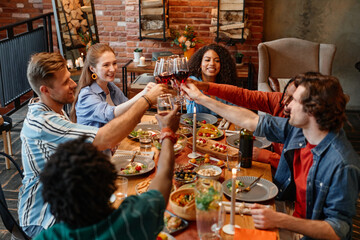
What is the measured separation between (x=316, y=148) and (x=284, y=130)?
315mm

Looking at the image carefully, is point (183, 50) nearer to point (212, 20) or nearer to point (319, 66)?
point (212, 20)

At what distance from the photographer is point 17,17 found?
227 inches

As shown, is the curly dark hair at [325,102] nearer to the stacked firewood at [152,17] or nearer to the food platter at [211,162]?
the food platter at [211,162]

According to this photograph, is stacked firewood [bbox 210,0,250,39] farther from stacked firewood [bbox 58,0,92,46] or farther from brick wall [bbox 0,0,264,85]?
stacked firewood [bbox 58,0,92,46]

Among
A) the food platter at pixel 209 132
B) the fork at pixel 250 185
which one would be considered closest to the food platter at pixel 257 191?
the fork at pixel 250 185

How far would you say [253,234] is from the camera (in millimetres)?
1490

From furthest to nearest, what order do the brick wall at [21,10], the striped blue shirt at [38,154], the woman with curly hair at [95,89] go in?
the brick wall at [21,10] → the woman with curly hair at [95,89] → the striped blue shirt at [38,154]

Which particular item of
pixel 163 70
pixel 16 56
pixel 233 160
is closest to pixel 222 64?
pixel 163 70

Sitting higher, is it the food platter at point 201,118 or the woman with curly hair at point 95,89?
the woman with curly hair at point 95,89

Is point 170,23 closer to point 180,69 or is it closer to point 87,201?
point 180,69

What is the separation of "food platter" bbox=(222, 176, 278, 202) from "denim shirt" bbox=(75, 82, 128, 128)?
105 centimetres

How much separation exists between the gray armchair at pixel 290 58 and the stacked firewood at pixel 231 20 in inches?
23.2

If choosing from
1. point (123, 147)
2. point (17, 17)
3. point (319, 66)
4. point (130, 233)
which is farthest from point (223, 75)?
point (17, 17)

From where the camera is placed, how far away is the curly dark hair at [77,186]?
1035 mm
